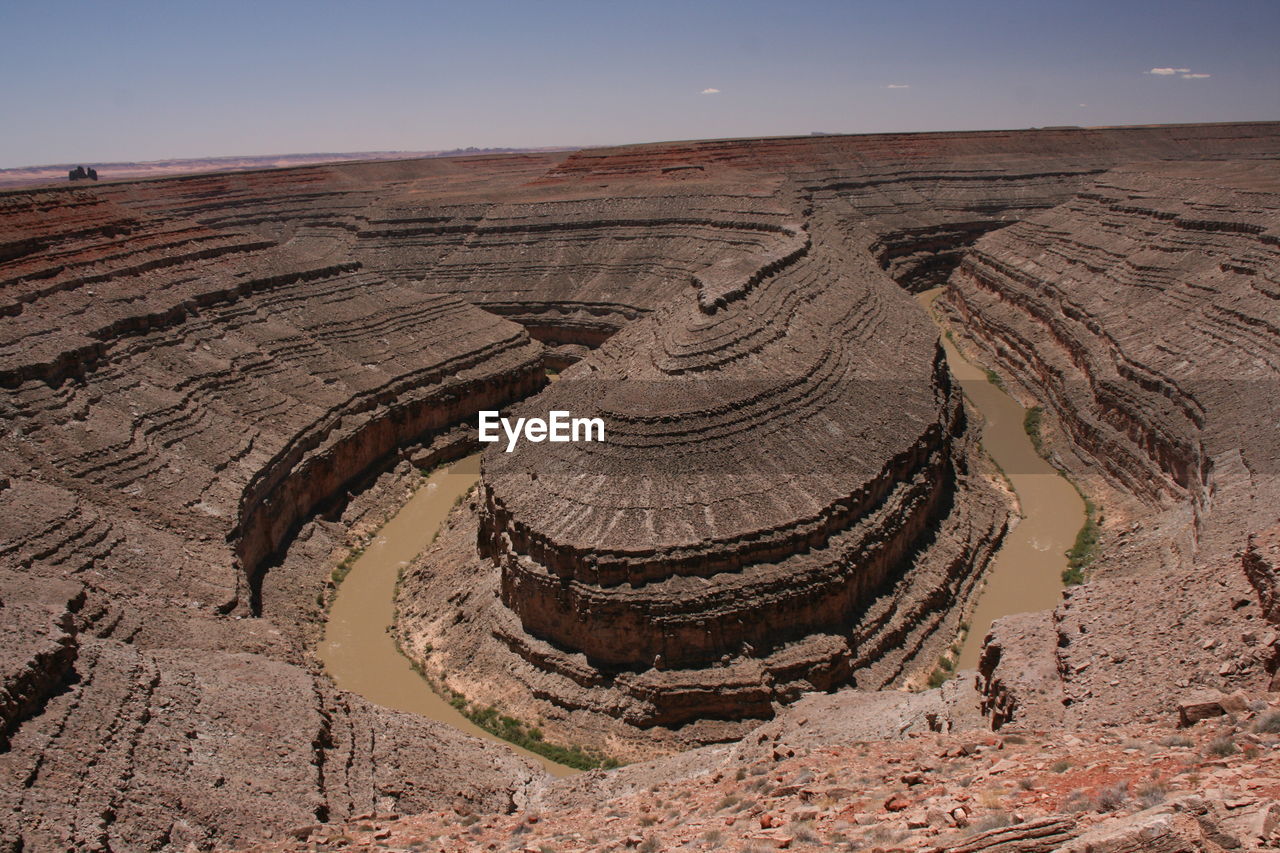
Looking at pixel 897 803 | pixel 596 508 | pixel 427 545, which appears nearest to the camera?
pixel 897 803

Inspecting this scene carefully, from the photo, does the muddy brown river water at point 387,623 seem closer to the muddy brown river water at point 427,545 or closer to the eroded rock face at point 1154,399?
the muddy brown river water at point 427,545

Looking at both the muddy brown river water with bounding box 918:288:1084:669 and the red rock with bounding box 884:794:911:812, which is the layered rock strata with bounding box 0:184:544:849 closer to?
the red rock with bounding box 884:794:911:812

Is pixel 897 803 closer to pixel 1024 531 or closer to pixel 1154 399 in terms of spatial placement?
pixel 1024 531

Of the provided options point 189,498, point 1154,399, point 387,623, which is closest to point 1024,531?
point 1154,399

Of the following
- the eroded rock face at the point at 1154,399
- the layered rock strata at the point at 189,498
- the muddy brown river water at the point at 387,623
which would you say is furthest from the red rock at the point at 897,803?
the muddy brown river water at the point at 387,623

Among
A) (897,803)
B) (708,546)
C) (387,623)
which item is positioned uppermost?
(897,803)

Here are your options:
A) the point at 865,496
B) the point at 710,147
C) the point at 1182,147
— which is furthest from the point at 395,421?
the point at 1182,147

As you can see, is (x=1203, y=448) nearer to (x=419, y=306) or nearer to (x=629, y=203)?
(x=419, y=306)
